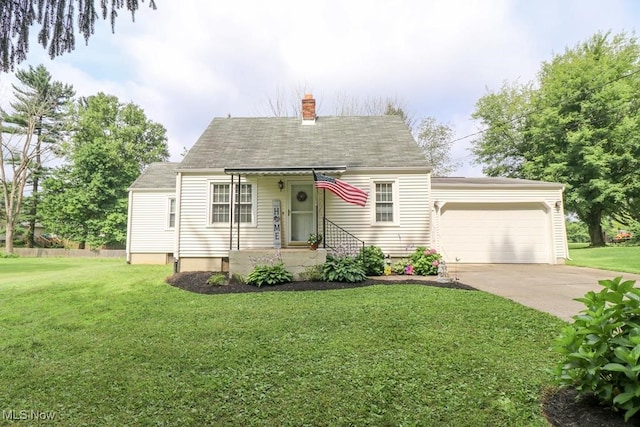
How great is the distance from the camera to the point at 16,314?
18.1 ft

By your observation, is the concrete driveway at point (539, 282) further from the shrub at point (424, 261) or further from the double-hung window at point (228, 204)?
the double-hung window at point (228, 204)

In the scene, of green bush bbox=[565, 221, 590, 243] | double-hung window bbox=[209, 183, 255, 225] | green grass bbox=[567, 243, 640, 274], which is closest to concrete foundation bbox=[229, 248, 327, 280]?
double-hung window bbox=[209, 183, 255, 225]

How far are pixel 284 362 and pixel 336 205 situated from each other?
6910mm

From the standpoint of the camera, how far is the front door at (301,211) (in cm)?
1006

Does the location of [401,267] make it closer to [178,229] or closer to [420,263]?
[420,263]

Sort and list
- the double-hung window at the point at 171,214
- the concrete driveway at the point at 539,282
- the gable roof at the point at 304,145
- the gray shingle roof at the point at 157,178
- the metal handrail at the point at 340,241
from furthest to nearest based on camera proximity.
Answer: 1. the gray shingle roof at the point at 157,178
2. the double-hung window at the point at 171,214
3. the gable roof at the point at 304,145
4. the metal handrail at the point at 340,241
5. the concrete driveway at the point at 539,282

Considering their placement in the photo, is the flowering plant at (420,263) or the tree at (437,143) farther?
the tree at (437,143)

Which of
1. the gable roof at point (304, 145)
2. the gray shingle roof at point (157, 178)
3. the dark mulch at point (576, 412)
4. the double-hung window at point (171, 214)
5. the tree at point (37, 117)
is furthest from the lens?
the tree at point (37, 117)

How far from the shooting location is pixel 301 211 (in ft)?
33.2

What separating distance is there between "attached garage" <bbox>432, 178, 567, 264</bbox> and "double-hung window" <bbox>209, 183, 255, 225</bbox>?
637 cm

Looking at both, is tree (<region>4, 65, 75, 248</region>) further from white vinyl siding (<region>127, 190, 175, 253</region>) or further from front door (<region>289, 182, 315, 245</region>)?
front door (<region>289, 182, 315, 245</region>)

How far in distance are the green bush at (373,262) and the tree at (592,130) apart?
1383 cm

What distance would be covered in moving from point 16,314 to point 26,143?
23852 mm

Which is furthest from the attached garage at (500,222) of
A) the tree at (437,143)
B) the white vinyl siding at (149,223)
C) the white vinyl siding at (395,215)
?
the tree at (437,143)
